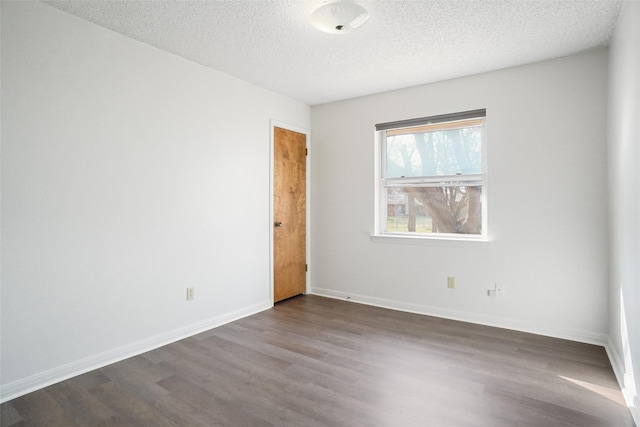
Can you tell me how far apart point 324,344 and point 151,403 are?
54.3 inches

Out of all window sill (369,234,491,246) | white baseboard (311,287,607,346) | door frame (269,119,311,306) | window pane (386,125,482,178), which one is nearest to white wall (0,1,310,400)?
door frame (269,119,311,306)

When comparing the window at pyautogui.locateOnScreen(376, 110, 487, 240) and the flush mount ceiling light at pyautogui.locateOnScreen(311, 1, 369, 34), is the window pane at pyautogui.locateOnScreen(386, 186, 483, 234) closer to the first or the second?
the window at pyautogui.locateOnScreen(376, 110, 487, 240)

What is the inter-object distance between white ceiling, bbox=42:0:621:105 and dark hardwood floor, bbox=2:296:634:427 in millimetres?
2497

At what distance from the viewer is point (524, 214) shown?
3.30 metres

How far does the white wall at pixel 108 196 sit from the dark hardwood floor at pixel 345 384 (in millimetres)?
307

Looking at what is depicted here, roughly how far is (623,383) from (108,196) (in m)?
3.77

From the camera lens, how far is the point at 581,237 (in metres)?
3.04

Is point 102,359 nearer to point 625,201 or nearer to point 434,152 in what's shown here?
point 434,152

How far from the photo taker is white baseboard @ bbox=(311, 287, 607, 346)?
3.05 m

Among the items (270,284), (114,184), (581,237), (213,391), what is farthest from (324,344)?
(581,237)

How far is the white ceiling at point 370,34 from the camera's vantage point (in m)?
2.35

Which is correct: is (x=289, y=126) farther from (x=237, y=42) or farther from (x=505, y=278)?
(x=505, y=278)

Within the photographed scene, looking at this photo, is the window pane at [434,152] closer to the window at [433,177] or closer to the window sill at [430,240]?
the window at [433,177]

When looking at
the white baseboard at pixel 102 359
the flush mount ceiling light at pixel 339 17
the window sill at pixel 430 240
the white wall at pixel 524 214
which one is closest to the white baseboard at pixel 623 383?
the white wall at pixel 524 214
